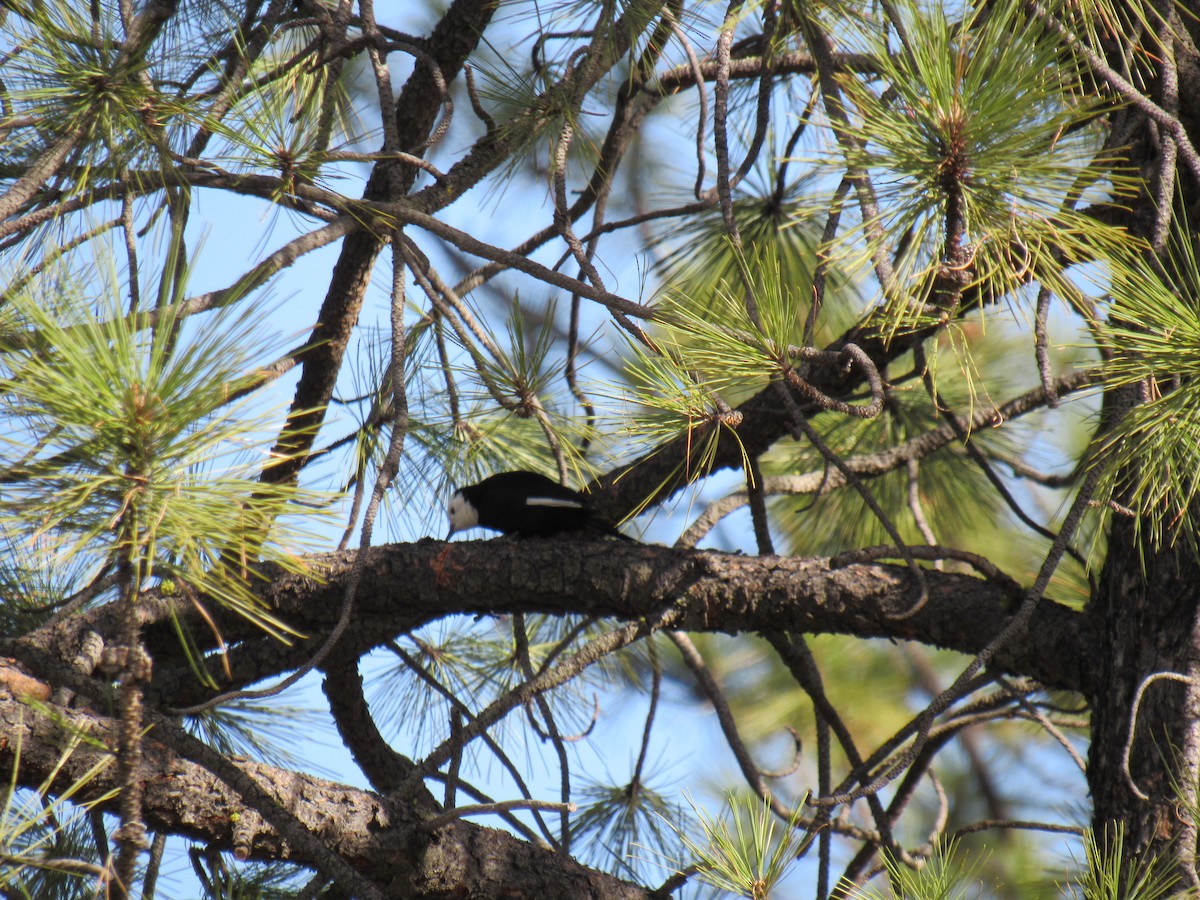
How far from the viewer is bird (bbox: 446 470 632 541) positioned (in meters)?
2.09

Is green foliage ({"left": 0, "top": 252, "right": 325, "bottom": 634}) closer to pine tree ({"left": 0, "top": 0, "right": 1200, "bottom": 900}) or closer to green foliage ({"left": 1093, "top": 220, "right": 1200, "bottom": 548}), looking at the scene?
pine tree ({"left": 0, "top": 0, "right": 1200, "bottom": 900})

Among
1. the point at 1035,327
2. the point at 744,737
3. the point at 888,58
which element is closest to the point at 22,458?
the point at 888,58

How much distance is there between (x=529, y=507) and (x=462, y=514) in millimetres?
428

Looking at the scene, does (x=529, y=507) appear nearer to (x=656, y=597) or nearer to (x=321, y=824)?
(x=656, y=597)

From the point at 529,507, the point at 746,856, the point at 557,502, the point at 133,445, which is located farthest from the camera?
the point at 529,507

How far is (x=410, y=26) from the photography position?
165 inches

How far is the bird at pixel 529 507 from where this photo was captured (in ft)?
6.85

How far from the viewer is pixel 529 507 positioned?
219cm

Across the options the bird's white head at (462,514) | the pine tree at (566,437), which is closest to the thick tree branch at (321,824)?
the pine tree at (566,437)

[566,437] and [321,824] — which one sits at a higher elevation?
[566,437]

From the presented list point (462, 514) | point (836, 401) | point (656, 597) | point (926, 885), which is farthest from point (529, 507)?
point (926, 885)

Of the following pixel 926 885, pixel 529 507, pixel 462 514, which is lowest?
pixel 926 885

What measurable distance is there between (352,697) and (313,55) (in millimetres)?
1239

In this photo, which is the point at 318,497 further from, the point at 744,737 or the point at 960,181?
the point at 744,737
